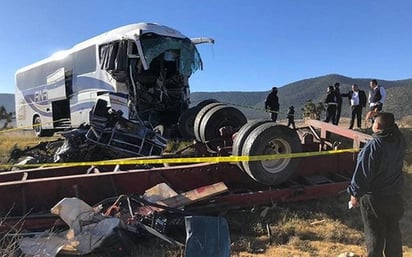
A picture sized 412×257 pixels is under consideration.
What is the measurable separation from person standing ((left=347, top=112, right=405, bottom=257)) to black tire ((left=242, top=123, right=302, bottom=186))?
69.7 inches

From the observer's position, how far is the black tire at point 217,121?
8.18 meters

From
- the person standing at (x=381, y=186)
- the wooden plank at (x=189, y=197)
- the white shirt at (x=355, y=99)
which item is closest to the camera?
the person standing at (x=381, y=186)

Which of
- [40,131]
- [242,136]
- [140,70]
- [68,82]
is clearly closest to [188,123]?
[140,70]

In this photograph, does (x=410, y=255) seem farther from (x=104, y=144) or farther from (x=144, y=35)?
(x=144, y=35)

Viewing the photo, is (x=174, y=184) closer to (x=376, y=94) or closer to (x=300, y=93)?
(x=376, y=94)

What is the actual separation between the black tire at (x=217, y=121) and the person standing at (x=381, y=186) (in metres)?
4.26

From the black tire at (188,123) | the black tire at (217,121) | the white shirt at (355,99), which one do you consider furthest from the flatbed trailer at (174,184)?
the white shirt at (355,99)

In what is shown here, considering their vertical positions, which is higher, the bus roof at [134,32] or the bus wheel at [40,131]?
the bus roof at [134,32]

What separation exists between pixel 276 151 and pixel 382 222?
→ 6.95ft

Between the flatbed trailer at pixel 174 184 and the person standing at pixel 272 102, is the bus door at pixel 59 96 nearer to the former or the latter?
the person standing at pixel 272 102

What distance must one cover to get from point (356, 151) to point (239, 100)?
3193 inches

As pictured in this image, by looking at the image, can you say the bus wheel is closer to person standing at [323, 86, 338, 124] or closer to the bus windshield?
the bus windshield

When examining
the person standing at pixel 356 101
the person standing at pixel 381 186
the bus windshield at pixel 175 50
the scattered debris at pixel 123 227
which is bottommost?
the scattered debris at pixel 123 227

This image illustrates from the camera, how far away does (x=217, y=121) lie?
830 cm
